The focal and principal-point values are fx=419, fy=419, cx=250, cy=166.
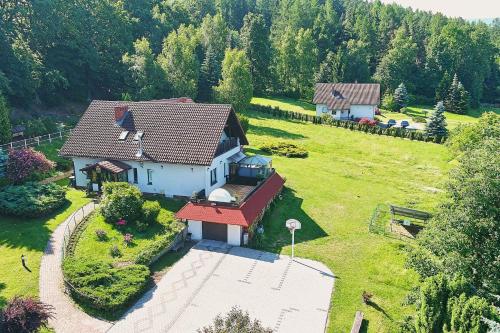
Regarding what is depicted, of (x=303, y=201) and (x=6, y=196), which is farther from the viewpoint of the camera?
(x=303, y=201)

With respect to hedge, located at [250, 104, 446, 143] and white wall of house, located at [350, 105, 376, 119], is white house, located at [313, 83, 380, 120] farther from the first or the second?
hedge, located at [250, 104, 446, 143]

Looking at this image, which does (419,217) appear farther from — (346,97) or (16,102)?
(16,102)

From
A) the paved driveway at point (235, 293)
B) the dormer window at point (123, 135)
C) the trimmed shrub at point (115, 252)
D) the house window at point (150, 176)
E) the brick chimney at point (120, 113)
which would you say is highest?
the brick chimney at point (120, 113)

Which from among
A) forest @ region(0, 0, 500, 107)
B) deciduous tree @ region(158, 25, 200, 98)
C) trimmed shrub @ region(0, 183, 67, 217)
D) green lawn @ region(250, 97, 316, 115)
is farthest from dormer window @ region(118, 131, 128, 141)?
green lawn @ region(250, 97, 316, 115)

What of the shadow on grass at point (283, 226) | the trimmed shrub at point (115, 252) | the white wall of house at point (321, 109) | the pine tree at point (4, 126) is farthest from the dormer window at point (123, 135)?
the white wall of house at point (321, 109)

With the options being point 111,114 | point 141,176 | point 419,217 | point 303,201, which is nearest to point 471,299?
point 419,217

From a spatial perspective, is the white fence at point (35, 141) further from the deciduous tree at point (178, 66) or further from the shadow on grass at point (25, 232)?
the deciduous tree at point (178, 66)
